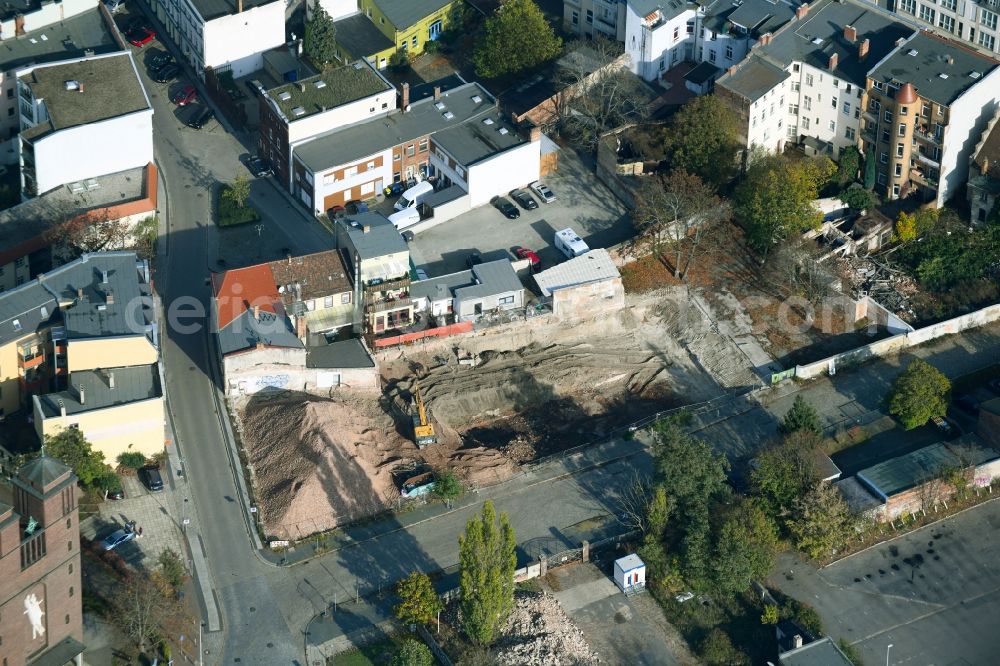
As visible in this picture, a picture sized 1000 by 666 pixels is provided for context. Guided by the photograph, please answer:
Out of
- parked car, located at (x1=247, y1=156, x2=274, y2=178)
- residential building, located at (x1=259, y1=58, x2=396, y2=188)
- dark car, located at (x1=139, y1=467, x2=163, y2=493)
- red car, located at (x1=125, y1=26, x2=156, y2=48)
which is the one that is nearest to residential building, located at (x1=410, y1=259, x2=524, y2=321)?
residential building, located at (x1=259, y1=58, x2=396, y2=188)

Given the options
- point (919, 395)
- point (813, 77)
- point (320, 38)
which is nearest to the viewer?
point (919, 395)

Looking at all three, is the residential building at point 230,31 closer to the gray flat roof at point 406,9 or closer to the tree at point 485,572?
the gray flat roof at point 406,9

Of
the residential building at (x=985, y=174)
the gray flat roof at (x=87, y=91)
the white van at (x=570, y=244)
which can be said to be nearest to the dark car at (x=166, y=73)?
the gray flat roof at (x=87, y=91)

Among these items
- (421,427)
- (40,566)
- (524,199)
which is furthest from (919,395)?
(40,566)

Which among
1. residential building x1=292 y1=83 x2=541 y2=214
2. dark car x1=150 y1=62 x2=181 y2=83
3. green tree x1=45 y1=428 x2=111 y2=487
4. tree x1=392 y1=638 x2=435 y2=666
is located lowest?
tree x1=392 y1=638 x2=435 y2=666

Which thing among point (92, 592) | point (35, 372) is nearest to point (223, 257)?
point (35, 372)

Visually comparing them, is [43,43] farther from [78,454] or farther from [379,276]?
[78,454]

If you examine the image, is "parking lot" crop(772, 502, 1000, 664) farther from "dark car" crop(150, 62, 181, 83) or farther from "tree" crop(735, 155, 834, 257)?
"dark car" crop(150, 62, 181, 83)
